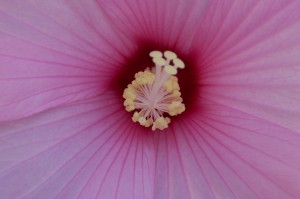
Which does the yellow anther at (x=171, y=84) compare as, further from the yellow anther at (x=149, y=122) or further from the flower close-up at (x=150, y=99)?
the yellow anther at (x=149, y=122)

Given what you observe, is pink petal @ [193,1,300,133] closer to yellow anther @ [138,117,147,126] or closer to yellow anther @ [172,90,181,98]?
yellow anther @ [172,90,181,98]

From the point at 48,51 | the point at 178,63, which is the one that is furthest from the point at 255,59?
the point at 48,51

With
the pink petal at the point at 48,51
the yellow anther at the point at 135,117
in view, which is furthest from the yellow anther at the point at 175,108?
the pink petal at the point at 48,51

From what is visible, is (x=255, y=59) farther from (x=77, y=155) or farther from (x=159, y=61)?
(x=77, y=155)

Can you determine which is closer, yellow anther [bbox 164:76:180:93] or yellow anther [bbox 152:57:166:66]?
yellow anther [bbox 152:57:166:66]

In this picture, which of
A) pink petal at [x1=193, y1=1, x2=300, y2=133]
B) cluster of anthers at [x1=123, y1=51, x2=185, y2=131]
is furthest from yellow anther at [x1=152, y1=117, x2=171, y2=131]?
pink petal at [x1=193, y1=1, x2=300, y2=133]

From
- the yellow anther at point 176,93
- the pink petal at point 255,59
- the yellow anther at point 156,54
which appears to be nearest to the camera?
the pink petal at point 255,59
